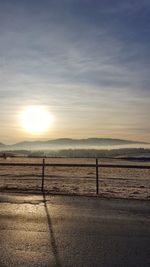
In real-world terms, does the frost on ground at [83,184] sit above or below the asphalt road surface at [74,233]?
above

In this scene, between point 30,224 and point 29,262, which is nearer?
point 29,262

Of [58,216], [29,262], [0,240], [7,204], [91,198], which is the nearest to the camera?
[29,262]

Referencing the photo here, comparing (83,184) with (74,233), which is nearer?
(74,233)

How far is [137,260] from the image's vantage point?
6.39 metres

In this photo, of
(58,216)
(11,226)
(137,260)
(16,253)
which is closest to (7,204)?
(58,216)

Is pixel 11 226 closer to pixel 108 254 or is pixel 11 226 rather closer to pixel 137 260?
pixel 108 254

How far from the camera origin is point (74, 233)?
818 cm

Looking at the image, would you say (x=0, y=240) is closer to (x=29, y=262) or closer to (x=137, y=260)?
(x=29, y=262)

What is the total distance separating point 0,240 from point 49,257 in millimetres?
1419

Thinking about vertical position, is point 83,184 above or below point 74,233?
above

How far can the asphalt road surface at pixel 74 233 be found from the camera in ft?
21.1

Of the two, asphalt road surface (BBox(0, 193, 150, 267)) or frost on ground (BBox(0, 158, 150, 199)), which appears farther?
frost on ground (BBox(0, 158, 150, 199))

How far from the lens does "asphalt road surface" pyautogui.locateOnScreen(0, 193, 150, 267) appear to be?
253 inches

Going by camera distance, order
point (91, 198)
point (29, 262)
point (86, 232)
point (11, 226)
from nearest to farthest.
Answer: point (29, 262)
point (86, 232)
point (11, 226)
point (91, 198)
